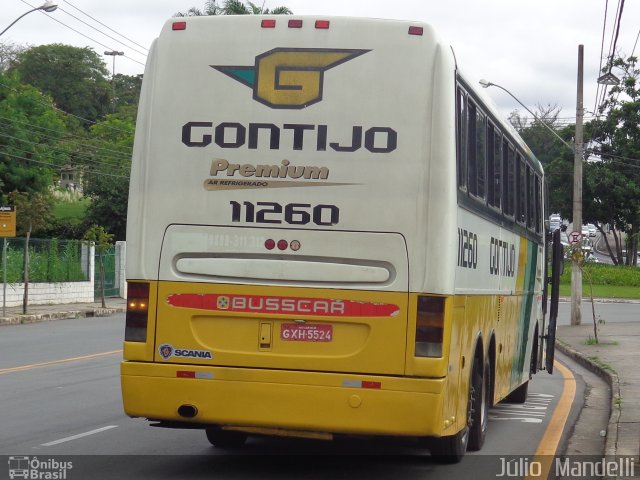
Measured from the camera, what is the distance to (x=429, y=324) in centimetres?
808

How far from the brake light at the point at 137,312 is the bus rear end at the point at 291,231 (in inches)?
0.5

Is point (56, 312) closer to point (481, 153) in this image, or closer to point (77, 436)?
point (77, 436)

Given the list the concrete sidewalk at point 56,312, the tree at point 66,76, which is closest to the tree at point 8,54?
the tree at point 66,76

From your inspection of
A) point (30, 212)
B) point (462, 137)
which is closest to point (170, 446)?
point (462, 137)

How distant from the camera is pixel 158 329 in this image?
8422 mm

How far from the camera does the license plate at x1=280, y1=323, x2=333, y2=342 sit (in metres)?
8.18

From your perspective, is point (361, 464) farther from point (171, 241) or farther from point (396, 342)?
point (171, 241)

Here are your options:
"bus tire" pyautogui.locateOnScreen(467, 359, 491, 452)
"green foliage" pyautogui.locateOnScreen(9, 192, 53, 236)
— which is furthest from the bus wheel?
"green foliage" pyautogui.locateOnScreen(9, 192, 53, 236)

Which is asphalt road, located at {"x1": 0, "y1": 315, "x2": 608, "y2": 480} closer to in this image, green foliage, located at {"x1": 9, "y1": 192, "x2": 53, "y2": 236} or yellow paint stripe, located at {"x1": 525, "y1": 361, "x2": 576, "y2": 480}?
yellow paint stripe, located at {"x1": 525, "y1": 361, "x2": 576, "y2": 480}

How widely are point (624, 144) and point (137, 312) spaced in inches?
2592

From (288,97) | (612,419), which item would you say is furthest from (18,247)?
(288,97)

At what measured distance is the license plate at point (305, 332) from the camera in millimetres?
8180

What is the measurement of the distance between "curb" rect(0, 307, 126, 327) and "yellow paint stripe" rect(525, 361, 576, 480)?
1687 cm

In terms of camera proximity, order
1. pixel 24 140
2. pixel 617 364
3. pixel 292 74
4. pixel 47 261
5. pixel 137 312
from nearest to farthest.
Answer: pixel 292 74
pixel 137 312
pixel 617 364
pixel 47 261
pixel 24 140
